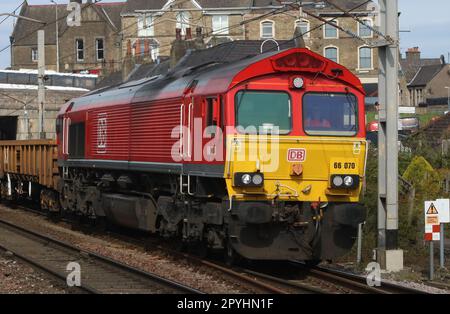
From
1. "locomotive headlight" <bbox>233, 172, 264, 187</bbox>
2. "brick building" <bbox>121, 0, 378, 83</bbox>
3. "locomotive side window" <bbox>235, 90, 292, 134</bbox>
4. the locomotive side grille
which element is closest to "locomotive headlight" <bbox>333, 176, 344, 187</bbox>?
"locomotive side window" <bbox>235, 90, 292, 134</bbox>

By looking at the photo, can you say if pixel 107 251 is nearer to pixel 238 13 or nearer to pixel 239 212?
pixel 239 212

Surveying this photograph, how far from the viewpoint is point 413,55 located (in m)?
91.8

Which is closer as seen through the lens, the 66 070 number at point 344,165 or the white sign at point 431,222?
the 66 070 number at point 344,165

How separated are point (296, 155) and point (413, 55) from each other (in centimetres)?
8225

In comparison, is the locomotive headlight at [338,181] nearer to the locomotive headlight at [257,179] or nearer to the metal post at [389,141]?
the locomotive headlight at [257,179]

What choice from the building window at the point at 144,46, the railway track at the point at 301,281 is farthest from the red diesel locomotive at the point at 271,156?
the building window at the point at 144,46

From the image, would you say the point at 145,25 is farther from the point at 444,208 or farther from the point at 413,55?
the point at 444,208

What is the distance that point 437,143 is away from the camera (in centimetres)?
3028

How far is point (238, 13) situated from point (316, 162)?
56.0 m

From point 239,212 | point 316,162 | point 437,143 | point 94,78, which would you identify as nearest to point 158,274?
point 239,212

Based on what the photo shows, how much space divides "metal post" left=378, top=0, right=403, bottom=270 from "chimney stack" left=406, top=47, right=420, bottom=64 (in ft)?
257

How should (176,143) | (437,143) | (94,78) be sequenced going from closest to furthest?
(176,143) → (437,143) → (94,78)

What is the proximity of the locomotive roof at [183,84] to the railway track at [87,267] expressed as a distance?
3.08m

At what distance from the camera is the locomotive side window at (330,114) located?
12930mm
